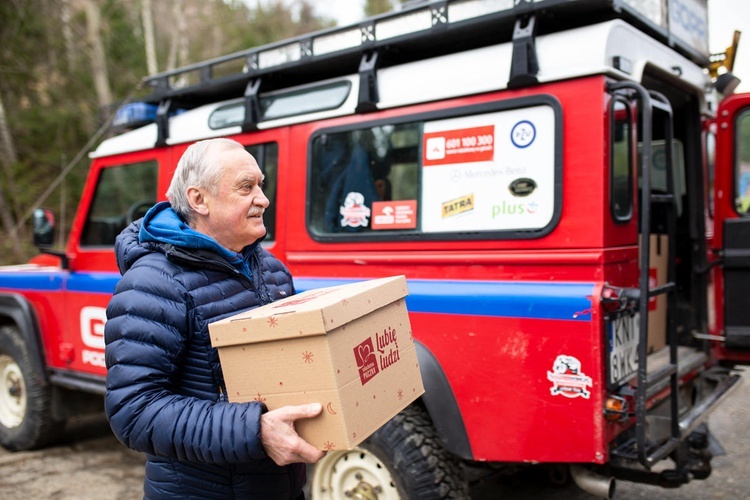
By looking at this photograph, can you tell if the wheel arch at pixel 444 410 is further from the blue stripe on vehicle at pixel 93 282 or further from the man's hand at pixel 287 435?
the blue stripe on vehicle at pixel 93 282

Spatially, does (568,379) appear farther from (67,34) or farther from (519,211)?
(67,34)

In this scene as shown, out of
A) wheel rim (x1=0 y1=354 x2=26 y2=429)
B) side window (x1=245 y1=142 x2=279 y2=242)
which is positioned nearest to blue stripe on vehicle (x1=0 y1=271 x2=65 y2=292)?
wheel rim (x1=0 y1=354 x2=26 y2=429)

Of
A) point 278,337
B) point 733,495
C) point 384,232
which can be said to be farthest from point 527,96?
point 733,495

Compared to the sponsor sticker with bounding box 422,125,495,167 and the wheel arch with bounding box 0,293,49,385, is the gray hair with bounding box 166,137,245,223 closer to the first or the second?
the sponsor sticker with bounding box 422,125,495,167

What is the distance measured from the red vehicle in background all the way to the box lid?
123 cm

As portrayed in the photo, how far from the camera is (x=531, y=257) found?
9.50 feet

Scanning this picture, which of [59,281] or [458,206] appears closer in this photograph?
[458,206]

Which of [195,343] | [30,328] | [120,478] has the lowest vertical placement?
[120,478]

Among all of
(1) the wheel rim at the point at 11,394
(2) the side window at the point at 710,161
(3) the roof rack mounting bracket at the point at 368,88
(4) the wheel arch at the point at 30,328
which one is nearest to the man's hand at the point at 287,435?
(3) the roof rack mounting bracket at the point at 368,88

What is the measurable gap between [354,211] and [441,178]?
Result: 1.80 feet

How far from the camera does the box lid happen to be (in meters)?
1.60

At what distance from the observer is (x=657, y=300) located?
373 cm

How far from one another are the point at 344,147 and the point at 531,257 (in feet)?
3.91

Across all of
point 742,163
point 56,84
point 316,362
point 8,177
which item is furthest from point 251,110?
point 56,84
